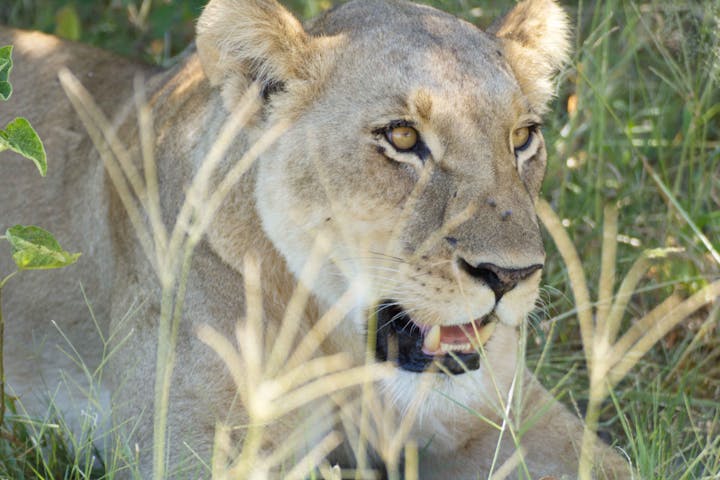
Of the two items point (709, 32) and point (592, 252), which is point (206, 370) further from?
point (709, 32)

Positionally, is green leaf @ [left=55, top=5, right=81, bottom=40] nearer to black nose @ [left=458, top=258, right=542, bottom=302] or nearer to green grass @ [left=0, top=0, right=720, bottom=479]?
green grass @ [left=0, top=0, right=720, bottom=479]

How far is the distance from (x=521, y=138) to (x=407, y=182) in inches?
15.1

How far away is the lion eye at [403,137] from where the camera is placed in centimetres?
272

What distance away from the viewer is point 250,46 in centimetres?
281

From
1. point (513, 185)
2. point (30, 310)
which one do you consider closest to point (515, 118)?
point (513, 185)

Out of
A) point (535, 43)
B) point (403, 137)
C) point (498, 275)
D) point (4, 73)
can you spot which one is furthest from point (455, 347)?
point (4, 73)

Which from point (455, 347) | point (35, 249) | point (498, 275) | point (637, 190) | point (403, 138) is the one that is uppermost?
point (403, 138)

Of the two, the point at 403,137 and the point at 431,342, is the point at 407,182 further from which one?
the point at 431,342

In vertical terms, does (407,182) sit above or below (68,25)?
above

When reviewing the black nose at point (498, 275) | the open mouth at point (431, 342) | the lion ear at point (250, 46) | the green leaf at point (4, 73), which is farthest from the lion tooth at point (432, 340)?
the green leaf at point (4, 73)

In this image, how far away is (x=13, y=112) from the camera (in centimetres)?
374

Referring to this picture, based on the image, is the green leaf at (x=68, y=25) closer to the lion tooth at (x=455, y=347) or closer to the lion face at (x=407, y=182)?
the lion face at (x=407, y=182)

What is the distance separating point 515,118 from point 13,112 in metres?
1.70

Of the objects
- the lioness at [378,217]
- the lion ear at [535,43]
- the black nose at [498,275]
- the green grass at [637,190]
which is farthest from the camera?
the green grass at [637,190]
